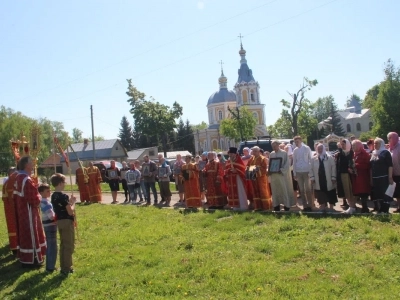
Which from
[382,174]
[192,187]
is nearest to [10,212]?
[192,187]

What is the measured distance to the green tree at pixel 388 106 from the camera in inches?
2522

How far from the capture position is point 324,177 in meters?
11.8

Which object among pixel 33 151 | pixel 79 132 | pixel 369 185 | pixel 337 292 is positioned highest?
pixel 79 132

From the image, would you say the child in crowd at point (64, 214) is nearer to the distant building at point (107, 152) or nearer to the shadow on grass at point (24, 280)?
the shadow on grass at point (24, 280)

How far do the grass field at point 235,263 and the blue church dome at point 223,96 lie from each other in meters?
85.2

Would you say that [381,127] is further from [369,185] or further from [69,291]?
[69,291]

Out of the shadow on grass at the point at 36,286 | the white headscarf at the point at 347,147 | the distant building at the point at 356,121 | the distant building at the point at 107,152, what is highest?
the distant building at the point at 356,121

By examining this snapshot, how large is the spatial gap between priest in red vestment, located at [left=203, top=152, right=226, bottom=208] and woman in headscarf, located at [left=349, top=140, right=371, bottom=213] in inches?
173

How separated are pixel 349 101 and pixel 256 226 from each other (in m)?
132

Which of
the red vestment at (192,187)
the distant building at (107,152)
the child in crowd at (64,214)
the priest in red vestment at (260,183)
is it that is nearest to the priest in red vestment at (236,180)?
the priest in red vestment at (260,183)

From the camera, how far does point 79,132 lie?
441 feet

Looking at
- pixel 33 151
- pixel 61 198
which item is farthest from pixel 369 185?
pixel 33 151

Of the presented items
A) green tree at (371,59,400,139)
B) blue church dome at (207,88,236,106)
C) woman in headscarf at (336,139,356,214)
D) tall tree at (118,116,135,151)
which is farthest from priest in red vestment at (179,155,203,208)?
tall tree at (118,116,135,151)

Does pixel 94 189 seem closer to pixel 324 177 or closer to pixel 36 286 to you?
pixel 324 177
